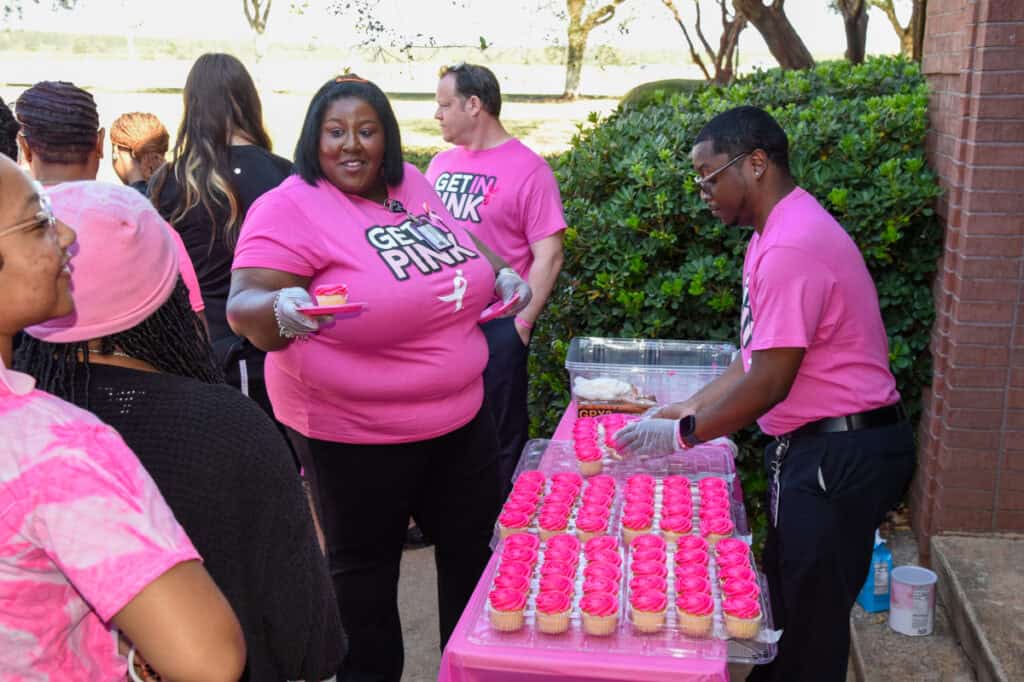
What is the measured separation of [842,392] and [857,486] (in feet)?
0.92

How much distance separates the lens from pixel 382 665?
10.5ft

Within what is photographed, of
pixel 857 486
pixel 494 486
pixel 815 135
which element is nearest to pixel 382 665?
pixel 494 486

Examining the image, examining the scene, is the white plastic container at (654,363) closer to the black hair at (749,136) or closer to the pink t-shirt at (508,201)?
the pink t-shirt at (508,201)

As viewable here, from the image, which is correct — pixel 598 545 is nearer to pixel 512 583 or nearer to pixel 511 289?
pixel 512 583

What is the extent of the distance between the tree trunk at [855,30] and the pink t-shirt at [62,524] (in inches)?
416

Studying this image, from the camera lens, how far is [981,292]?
12.7 ft

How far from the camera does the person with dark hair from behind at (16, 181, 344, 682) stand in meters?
1.64

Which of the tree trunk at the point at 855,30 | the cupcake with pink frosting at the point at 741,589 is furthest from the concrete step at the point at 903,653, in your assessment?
the tree trunk at the point at 855,30

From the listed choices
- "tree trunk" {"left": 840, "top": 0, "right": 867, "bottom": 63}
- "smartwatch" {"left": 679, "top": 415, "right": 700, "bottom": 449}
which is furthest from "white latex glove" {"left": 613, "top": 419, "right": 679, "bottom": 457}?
"tree trunk" {"left": 840, "top": 0, "right": 867, "bottom": 63}

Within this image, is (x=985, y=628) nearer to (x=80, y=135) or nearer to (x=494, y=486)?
(x=494, y=486)

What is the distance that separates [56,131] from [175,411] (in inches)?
77.7

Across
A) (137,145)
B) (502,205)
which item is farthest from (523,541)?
(137,145)

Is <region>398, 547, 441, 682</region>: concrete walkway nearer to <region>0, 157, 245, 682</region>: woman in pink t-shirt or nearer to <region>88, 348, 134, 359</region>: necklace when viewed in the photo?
<region>88, 348, 134, 359</region>: necklace

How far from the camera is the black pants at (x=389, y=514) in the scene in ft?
10.1
